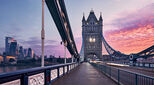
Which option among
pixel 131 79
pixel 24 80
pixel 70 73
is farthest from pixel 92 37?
pixel 24 80

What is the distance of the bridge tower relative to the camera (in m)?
128

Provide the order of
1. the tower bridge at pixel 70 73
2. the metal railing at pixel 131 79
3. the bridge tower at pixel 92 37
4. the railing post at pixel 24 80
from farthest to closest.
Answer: the bridge tower at pixel 92 37, the metal railing at pixel 131 79, the tower bridge at pixel 70 73, the railing post at pixel 24 80

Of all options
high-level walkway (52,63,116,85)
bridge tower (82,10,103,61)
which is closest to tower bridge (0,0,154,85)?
high-level walkway (52,63,116,85)

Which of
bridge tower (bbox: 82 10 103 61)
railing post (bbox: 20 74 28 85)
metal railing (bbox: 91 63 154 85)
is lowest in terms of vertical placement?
metal railing (bbox: 91 63 154 85)

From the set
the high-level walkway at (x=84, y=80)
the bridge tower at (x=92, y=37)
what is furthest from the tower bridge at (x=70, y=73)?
the bridge tower at (x=92, y=37)

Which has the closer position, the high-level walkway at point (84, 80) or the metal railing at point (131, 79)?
the metal railing at point (131, 79)

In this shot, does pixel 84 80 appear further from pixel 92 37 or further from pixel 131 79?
pixel 92 37

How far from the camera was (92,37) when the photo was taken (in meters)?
134

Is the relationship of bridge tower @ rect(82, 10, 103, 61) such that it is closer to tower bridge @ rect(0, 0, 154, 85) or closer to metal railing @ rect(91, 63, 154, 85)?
tower bridge @ rect(0, 0, 154, 85)

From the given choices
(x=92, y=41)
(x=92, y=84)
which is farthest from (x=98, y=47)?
(x=92, y=84)

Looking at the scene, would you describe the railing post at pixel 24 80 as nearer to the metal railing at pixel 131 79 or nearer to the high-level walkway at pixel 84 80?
the high-level walkway at pixel 84 80

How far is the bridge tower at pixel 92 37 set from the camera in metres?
128

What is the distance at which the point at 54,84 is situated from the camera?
8.31m

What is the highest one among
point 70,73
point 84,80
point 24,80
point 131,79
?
point 24,80
